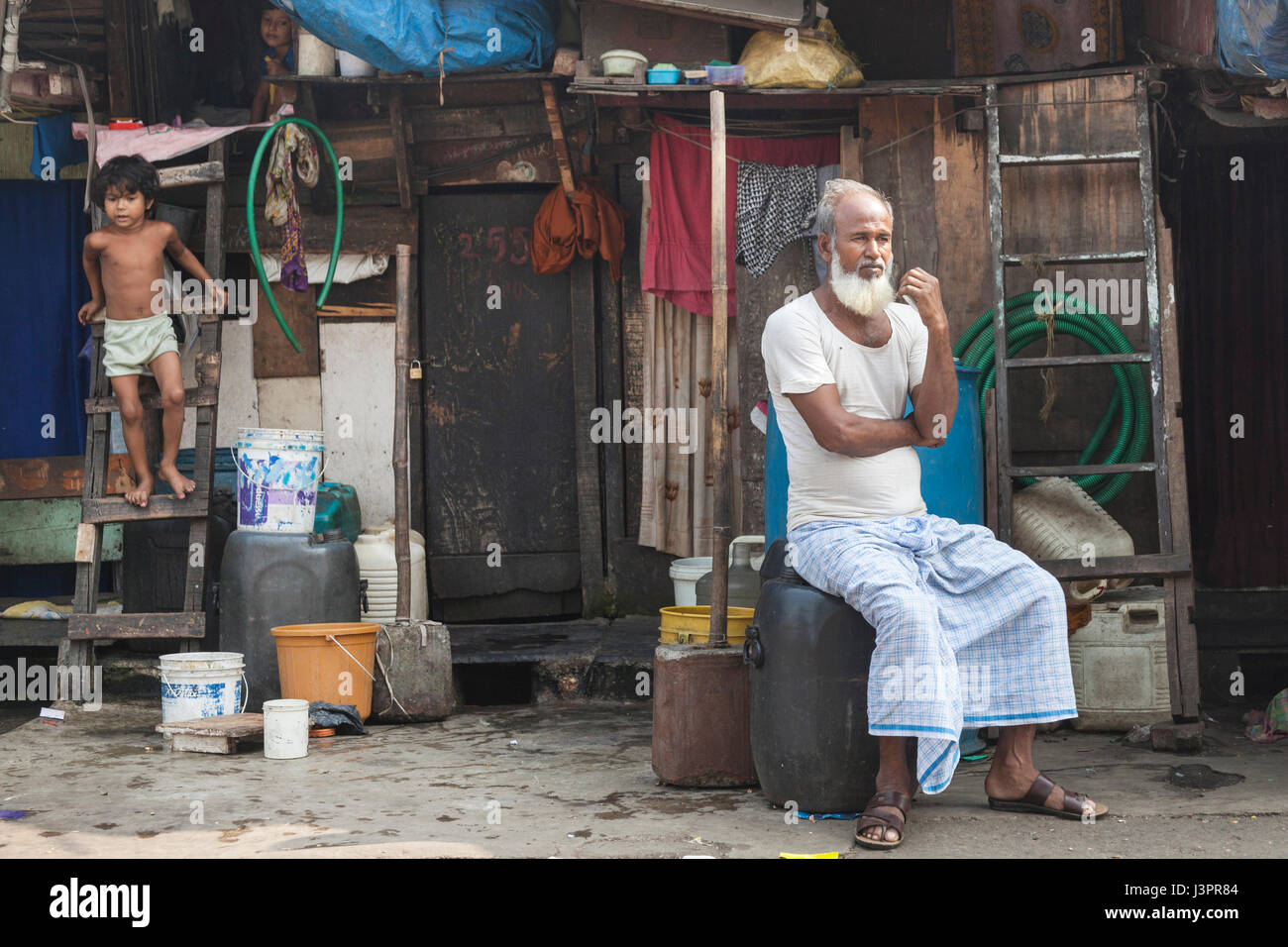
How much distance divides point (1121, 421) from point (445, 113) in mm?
3921

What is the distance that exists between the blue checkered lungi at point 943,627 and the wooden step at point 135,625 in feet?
11.3

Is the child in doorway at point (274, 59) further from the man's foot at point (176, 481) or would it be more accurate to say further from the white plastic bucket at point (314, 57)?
the man's foot at point (176, 481)

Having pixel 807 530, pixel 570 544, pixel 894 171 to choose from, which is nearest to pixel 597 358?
pixel 570 544

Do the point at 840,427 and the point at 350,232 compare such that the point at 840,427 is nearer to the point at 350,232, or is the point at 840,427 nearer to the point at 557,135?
the point at 557,135

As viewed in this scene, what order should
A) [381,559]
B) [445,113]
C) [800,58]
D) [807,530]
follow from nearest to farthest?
[807,530]
[800,58]
[381,559]
[445,113]

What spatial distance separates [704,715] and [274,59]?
461 centimetres

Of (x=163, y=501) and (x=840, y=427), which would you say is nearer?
(x=840, y=427)

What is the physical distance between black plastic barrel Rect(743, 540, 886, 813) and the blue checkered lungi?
0.34ft

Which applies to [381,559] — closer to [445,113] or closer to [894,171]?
[445,113]

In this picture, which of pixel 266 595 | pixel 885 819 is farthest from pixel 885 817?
pixel 266 595

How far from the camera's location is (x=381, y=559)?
6.85m

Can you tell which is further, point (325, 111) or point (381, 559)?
point (325, 111)

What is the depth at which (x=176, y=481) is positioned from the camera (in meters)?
6.43

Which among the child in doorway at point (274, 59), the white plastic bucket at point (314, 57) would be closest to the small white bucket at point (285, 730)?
the white plastic bucket at point (314, 57)
